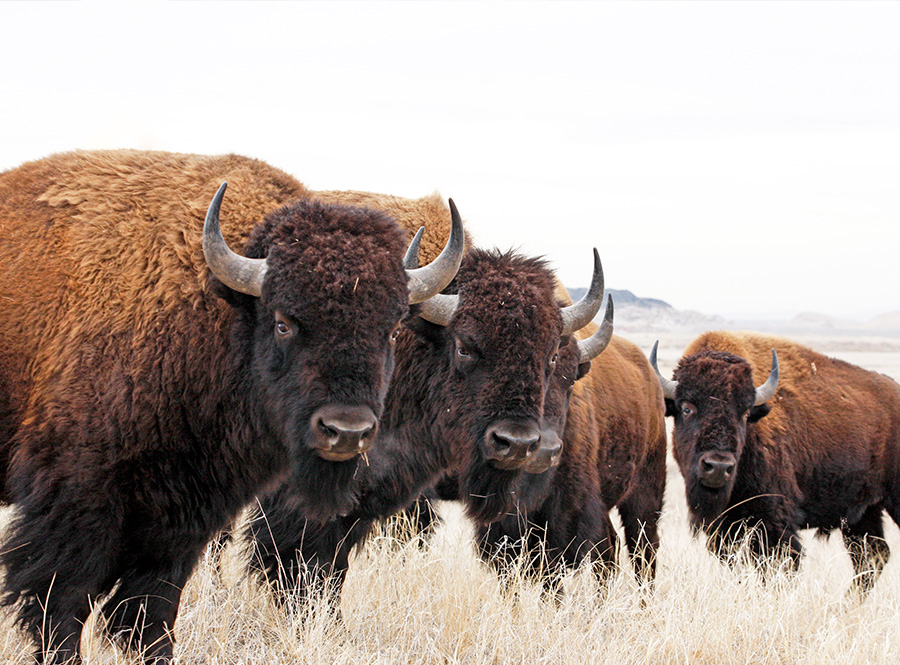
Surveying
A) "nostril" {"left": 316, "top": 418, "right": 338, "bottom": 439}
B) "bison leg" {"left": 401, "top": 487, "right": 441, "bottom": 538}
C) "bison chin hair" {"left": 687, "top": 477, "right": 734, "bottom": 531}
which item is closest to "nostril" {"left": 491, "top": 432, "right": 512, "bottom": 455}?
"nostril" {"left": 316, "top": 418, "right": 338, "bottom": 439}

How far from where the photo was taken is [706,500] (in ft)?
28.3

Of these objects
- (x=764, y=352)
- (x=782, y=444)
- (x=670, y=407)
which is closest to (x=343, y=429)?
(x=670, y=407)

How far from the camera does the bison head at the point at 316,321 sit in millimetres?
3789

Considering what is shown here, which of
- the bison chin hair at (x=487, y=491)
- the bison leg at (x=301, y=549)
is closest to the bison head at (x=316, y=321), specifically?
the bison chin hair at (x=487, y=491)

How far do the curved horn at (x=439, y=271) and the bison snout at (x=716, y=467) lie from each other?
4681mm

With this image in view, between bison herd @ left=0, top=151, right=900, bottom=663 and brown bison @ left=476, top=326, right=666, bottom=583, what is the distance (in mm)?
1033

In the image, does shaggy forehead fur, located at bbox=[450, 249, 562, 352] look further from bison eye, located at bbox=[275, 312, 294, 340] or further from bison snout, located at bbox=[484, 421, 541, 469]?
bison eye, located at bbox=[275, 312, 294, 340]

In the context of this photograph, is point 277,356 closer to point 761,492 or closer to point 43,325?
point 43,325

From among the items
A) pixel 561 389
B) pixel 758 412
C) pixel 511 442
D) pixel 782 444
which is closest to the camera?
pixel 511 442

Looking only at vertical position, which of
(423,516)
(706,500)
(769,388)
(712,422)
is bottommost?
(423,516)

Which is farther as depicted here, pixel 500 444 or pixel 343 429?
pixel 500 444

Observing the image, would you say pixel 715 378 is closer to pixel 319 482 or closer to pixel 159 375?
pixel 319 482

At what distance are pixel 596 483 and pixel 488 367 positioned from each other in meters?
2.45

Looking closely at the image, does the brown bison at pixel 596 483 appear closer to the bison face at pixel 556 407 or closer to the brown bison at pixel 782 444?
the bison face at pixel 556 407
